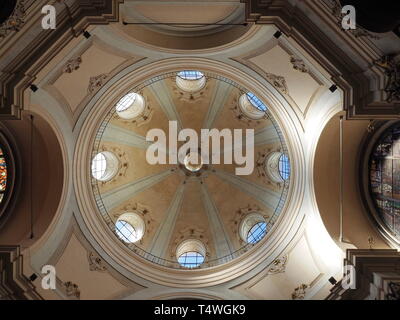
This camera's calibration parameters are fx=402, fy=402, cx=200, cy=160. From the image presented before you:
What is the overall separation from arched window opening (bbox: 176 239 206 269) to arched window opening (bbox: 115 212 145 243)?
1.58 metres

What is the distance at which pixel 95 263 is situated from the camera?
10859 millimetres

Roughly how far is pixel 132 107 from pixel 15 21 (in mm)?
8855

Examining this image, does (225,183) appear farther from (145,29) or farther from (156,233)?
(145,29)

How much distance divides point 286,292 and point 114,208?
6881 millimetres

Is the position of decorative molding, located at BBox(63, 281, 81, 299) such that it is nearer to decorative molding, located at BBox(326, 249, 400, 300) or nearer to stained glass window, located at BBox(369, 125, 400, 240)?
decorative molding, located at BBox(326, 249, 400, 300)

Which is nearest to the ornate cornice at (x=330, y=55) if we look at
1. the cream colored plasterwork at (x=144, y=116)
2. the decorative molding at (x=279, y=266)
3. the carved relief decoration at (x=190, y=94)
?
the decorative molding at (x=279, y=266)

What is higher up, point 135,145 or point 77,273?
point 135,145

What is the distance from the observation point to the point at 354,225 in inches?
388

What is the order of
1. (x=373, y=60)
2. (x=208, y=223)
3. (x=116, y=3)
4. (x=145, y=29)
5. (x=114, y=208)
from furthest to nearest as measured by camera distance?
(x=208, y=223)
(x=114, y=208)
(x=145, y=29)
(x=116, y=3)
(x=373, y=60)

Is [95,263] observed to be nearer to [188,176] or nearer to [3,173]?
[3,173]

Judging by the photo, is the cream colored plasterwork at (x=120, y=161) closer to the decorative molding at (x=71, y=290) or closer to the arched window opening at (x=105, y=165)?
the arched window opening at (x=105, y=165)

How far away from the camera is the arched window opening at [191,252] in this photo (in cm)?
1426

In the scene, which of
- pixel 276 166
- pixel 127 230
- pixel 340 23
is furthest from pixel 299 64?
pixel 127 230

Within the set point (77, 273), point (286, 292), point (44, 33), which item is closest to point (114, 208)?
point (77, 273)
